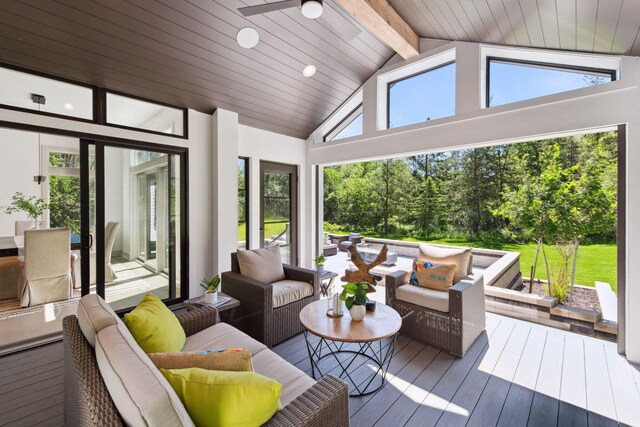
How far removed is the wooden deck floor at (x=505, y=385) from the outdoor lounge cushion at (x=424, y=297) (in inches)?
16.0

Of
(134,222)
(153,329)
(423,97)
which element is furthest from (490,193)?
(153,329)

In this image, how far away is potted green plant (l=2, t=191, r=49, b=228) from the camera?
493 centimetres

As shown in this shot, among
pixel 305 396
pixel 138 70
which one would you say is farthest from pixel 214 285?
pixel 138 70

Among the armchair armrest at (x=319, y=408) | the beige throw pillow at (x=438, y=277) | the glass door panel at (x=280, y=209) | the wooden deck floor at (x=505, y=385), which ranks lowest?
the wooden deck floor at (x=505, y=385)

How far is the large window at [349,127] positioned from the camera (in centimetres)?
498

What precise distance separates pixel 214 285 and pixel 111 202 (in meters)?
1.78

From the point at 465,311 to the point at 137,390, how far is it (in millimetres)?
2698

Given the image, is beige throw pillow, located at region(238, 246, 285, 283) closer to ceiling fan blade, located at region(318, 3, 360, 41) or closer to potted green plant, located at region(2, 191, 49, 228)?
ceiling fan blade, located at region(318, 3, 360, 41)

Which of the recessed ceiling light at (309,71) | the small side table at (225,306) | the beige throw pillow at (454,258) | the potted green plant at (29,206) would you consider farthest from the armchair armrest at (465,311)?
the potted green plant at (29,206)

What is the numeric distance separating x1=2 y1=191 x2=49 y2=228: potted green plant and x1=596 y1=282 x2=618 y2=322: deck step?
26.6ft

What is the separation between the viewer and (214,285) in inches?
108

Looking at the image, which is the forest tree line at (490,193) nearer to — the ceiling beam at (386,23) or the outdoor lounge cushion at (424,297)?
the outdoor lounge cushion at (424,297)

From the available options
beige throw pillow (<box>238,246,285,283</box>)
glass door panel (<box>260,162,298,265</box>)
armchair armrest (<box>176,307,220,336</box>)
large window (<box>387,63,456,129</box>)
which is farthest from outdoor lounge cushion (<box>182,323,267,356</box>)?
large window (<box>387,63,456,129</box>)

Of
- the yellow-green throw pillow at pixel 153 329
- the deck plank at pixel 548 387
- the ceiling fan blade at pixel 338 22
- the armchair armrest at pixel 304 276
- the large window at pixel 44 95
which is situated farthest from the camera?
the armchair armrest at pixel 304 276
